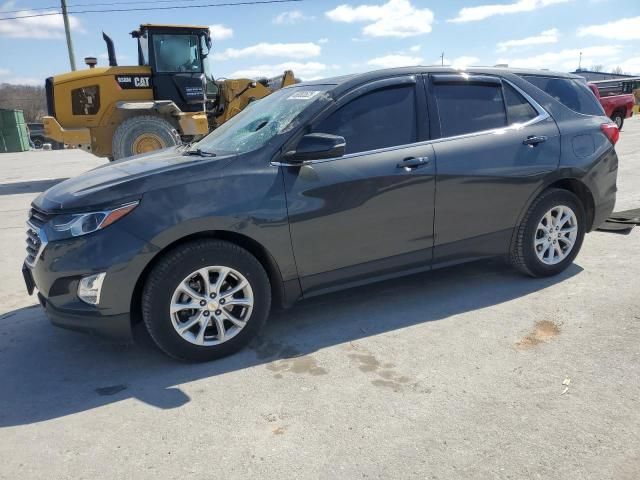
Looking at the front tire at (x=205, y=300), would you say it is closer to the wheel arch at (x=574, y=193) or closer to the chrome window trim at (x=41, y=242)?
the chrome window trim at (x=41, y=242)

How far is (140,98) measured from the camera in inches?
461

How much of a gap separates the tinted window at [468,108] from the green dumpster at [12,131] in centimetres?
2986

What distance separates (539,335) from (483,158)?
4.52ft

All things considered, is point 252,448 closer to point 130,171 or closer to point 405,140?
point 130,171

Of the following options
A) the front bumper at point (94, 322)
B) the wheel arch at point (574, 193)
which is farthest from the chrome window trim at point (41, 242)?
the wheel arch at point (574, 193)

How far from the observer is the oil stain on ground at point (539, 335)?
3.33 m

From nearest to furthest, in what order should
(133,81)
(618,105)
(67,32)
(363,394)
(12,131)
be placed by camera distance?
(363,394), (133,81), (618,105), (67,32), (12,131)

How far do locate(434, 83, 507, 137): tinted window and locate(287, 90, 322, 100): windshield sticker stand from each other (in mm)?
926

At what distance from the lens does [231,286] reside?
11.0 ft

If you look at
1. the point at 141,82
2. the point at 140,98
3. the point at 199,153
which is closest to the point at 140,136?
the point at 140,98

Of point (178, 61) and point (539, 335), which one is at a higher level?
point (178, 61)

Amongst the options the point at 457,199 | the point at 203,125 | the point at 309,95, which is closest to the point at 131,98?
the point at 203,125

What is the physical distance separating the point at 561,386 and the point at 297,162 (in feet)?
6.75

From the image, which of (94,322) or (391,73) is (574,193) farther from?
(94,322)
